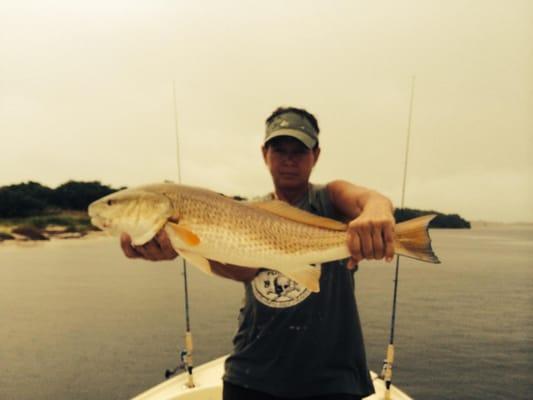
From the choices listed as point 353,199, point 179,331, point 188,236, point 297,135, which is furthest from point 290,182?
point 179,331

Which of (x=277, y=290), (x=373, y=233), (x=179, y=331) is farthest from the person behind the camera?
(x=179, y=331)

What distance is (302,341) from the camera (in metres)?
2.85

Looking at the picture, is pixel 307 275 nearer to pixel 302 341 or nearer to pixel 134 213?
pixel 302 341

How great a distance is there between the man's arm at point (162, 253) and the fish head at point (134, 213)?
0.06 metres

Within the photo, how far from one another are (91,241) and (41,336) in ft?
189

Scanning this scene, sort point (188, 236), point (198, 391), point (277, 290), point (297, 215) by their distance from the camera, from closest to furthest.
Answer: point (188, 236) → point (297, 215) → point (277, 290) → point (198, 391)

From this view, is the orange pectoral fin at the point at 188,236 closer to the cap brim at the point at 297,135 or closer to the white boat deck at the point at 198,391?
the cap brim at the point at 297,135

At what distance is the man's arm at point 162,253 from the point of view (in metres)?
2.82

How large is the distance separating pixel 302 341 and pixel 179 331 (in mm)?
16730

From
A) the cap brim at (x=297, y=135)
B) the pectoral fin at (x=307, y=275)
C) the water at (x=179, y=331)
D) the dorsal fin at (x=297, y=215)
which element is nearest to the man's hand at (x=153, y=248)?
the dorsal fin at (x=297, y=215)

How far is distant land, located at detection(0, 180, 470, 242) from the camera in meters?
59.4

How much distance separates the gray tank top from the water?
1129cm

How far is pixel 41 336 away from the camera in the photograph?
58.4ft

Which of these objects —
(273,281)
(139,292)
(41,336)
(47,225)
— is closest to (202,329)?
(41,336)
